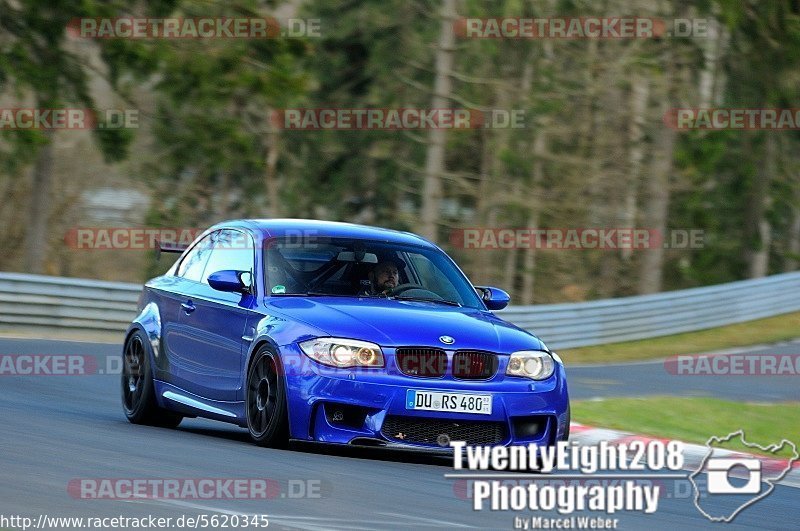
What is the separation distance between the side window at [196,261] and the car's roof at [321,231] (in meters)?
0.44

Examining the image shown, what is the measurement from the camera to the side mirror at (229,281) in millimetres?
9820

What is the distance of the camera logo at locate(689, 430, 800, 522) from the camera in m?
8.38

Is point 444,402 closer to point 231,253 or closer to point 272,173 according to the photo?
point 231,253

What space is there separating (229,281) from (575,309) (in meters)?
16.4

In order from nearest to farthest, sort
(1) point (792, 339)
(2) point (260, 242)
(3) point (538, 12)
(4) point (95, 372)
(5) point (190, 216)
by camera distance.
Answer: (2) point (260, 242)
(4) point (95, 372)
(1) point (792, 339)
(3) point (538, 12)
(5) point (190, 216)

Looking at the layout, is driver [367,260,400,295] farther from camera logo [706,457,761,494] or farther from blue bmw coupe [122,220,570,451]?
camera logo [706,457,761,494]

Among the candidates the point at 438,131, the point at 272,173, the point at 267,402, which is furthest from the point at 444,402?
the point at 272,173

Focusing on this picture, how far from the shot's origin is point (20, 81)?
29.9m

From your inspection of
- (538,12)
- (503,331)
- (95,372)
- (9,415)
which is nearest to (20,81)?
(538,12)

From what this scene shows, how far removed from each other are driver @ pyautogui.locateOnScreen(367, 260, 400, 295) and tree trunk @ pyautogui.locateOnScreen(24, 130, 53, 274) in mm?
23305

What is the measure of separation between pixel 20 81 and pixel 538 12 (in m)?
13.0

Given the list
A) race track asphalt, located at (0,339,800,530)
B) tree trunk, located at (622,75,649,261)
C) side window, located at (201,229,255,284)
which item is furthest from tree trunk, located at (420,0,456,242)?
side window, located at (201,229,255,284)

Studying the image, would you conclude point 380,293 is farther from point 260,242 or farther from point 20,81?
point 20,81

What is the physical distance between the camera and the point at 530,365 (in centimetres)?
923
